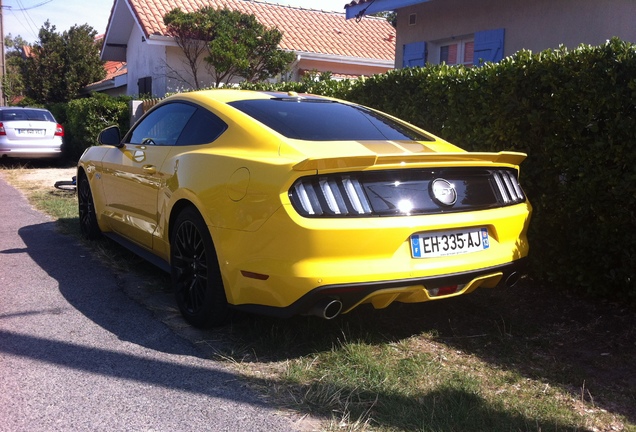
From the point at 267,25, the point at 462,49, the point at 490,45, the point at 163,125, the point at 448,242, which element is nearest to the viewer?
the point at 448,242

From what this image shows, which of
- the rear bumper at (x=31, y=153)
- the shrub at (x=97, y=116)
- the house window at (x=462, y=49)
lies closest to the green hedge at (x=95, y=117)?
the shrub at (x=97, y=116)

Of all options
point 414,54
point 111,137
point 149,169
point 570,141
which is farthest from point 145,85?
point 570,141

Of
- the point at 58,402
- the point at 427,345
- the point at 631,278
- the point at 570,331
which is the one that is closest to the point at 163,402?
the point at 58,402

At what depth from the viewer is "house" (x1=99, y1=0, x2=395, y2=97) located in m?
19.7

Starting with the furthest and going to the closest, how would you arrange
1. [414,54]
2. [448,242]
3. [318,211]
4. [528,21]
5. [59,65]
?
1. [59,65]
2. [414,54]
3. [528,21]
4. [448,242]
5. [318,211]

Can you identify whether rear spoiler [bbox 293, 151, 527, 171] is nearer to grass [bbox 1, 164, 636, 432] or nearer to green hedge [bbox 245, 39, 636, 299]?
green hedge [bbox 245, 39, 636, 299]

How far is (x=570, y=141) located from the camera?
4.69 m

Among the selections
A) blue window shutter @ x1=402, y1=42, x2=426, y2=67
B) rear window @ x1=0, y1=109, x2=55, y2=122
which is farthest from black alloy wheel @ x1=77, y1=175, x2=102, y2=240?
rear window @ x1=0, y1=109, x2=55, y2=122

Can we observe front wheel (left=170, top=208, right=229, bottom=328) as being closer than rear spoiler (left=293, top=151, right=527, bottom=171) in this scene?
No

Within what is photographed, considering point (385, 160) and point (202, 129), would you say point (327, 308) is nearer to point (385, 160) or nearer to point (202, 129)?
point (385, 160)

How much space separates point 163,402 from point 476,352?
6.14 ft

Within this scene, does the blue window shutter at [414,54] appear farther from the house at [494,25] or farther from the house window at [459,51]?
the house window at [459,51]

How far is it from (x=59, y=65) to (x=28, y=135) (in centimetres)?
1228

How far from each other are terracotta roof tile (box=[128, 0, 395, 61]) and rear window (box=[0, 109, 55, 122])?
4.25 m
